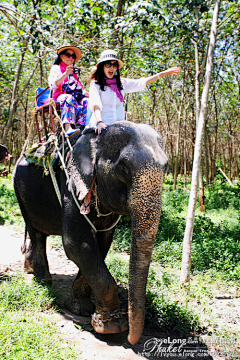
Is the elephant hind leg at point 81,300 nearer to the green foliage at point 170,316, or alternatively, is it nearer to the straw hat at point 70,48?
the green foliage at point 170,316

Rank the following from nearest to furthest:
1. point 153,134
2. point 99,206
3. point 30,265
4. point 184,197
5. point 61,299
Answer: point 153,134 < point 99,206 < point 61,299 < point 30,265 < point 184,197

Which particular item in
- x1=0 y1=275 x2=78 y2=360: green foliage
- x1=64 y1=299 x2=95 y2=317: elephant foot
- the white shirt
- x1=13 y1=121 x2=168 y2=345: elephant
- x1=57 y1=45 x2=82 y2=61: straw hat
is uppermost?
x1=57 y1=45 x2=82 y2=61: straw hat

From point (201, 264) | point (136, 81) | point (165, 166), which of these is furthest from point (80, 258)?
point (201, 264)

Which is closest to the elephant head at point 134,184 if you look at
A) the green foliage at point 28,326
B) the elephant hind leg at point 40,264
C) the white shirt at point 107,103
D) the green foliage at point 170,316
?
the white shirt at point 107,103

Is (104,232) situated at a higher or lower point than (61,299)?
higher

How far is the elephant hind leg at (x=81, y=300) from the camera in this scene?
3613 millimetres

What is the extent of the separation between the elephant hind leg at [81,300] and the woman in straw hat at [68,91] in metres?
1.64

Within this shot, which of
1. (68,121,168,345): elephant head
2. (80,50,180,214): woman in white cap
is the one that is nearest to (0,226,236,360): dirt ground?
(68,121,168,345): elephant head

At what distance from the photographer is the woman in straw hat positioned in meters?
3.84

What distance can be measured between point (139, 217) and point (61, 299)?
82.5 inches

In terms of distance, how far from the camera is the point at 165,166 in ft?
8.46

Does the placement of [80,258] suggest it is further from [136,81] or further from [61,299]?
[136,81]

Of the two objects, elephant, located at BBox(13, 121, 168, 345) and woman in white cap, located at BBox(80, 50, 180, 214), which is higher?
woman in white cap, located at BBox(80, 50, 180, 214)

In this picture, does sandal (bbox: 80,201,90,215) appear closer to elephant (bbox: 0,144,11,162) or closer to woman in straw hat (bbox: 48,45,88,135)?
woman in straw hat (bbox: 48,45,88,135)
